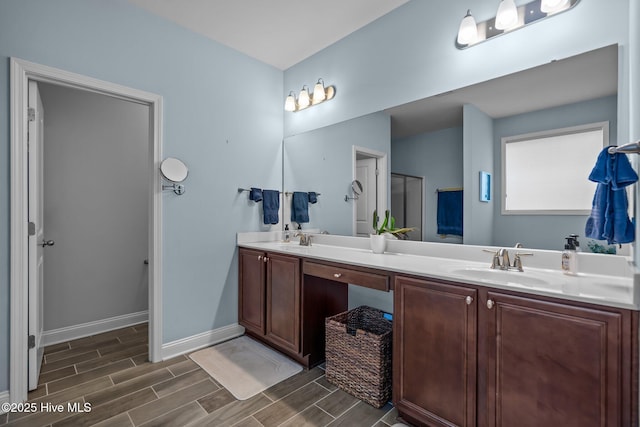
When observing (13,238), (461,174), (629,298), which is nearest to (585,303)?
(629,298)

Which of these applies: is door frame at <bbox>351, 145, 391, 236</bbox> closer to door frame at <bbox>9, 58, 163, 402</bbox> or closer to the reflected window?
the reflected window

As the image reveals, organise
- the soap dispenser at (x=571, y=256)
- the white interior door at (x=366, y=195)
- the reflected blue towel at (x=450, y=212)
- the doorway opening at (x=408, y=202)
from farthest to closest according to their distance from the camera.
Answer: the white interior door at (x=366, y=195), the doorway opening at (x=408, y=202), the reflected blue towel at (x=450, y=212), the soap dispenser at (x=571, y=256)

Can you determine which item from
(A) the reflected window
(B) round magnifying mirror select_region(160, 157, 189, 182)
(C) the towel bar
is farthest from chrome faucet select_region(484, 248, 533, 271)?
(B) round magnifying mirror select_region(160, 157, 189, 182)

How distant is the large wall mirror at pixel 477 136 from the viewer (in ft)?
5.09

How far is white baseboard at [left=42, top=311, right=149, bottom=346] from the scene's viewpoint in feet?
8.84

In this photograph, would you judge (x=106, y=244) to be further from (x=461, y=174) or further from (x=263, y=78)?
(x=461, y=174)

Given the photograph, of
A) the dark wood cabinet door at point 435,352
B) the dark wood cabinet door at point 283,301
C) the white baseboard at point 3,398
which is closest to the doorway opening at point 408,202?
the dark wood cabinet door at point 435,352

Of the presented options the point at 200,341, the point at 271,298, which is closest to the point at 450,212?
the point at 271,298

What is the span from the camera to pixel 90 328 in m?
2.89

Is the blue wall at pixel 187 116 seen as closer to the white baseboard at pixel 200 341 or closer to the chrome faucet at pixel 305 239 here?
the white baseboard at pixel 200 341

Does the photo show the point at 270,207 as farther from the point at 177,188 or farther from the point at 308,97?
the point at 308,97

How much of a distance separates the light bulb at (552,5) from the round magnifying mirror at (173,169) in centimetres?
249

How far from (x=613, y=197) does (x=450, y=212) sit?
857mm

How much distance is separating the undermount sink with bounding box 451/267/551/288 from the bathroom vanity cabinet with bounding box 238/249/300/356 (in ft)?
3.61
